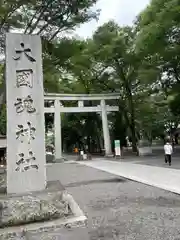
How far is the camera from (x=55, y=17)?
44.2ft

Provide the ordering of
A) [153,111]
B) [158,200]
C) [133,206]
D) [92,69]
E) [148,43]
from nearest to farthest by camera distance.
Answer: [133,206] < [158,200] < [148,43] < [92,69] < [153,111]

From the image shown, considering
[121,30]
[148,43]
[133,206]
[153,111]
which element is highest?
[121,30]

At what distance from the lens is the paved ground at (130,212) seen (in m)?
4.09

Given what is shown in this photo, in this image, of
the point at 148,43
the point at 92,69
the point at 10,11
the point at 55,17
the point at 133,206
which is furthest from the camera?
the point at 92,69

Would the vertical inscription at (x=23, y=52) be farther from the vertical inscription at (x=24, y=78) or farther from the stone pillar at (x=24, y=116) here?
the vertical inscription at (x=24, y=78)

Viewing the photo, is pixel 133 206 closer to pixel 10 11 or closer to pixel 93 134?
pixel 10 11

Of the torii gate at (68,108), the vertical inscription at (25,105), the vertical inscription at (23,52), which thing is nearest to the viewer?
the vertical inscription at (25,105)

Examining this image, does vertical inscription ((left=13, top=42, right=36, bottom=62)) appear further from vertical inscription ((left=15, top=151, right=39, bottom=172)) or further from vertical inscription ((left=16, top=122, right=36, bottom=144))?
vertical inscription ((left=15, top=151, right=39, bottom=172))

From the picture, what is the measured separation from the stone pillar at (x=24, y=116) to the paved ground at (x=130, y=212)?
136 centimetres

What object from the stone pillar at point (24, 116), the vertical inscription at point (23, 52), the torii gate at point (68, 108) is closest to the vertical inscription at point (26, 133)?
the stone pillar at point (24, 116)

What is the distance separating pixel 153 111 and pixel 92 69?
8.39 meters

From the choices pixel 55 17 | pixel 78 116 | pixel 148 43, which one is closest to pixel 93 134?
pixel 78 116

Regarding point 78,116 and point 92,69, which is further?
point 78,116

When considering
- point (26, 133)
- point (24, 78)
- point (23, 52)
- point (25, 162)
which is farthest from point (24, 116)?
point (23, 52)
